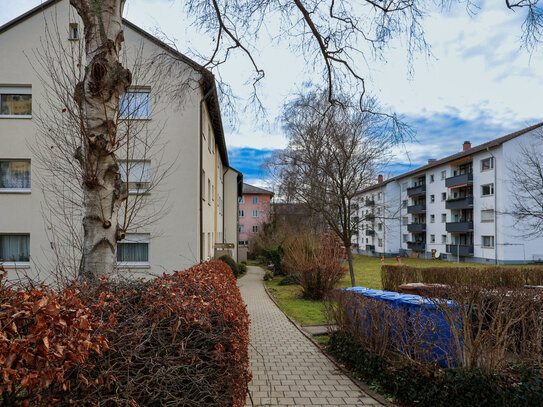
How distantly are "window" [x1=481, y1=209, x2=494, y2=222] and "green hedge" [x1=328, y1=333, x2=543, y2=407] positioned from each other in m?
35.0

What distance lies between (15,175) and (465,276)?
17.9m

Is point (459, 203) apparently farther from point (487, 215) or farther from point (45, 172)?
point (45, 172)

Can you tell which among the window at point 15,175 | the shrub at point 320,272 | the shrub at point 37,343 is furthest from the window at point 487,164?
the shrub at point 37,343

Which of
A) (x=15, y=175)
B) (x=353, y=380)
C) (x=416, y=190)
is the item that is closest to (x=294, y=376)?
(x=353, y=380)

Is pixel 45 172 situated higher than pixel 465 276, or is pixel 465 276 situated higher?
pixel 45 172

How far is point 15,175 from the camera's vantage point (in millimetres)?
13312

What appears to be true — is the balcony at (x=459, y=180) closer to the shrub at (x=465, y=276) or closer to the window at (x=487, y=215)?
the window at (x=487, y=215)

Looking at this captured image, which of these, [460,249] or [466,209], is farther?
[466,209]

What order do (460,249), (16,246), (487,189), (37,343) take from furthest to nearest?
(460,249), (487,189), (16,246), (37,343)

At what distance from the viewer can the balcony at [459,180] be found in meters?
37.8

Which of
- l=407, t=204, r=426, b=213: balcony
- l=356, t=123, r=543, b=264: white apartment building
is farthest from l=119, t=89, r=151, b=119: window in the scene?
l=407, t=204, r=426, b=213: balcony

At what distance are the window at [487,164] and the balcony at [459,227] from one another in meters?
5.93

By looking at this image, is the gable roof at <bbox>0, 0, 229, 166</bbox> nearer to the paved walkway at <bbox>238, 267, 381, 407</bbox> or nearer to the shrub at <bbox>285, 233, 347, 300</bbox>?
the paved walkway at <bbox>238, 267, 381, 407</bbox>

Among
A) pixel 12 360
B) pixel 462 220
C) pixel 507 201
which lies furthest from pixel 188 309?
pixel 462 220
